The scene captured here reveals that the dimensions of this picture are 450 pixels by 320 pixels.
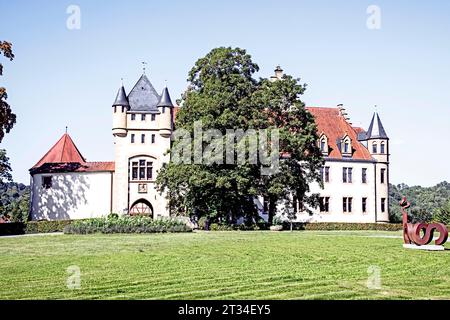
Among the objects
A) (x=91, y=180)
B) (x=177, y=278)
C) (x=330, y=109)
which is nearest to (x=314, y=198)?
(x=330, y=109)

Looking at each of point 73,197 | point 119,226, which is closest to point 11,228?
point 73,197

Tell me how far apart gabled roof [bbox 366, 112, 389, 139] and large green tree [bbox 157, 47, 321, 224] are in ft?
46.2

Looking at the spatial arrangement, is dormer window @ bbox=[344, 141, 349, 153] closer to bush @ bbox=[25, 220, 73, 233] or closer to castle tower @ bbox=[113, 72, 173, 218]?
castle tower @ bbox=[113, 72, 173, 218]

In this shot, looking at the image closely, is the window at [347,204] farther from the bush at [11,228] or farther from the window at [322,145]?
the bush at [11,228]

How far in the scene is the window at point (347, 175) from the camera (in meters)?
57.1

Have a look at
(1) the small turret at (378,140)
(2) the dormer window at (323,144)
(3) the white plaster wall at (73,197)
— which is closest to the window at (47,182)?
(3) the white plaster wall at (73,197)

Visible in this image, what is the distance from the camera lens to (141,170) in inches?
2012

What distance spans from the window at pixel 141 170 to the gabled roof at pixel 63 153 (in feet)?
18.5

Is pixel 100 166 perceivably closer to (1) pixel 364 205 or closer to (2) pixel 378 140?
(1) pixel 364 205

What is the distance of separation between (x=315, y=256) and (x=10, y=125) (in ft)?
90.9

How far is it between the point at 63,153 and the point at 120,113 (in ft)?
24.4

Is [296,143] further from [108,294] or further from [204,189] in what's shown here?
[108,294]

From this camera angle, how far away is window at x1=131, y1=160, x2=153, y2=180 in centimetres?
5097

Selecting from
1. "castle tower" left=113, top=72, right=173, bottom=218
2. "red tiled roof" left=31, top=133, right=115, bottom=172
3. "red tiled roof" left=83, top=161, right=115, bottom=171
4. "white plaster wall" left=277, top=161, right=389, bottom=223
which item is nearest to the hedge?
"castle tower" left=113, top=72, right=173, bottom=218
